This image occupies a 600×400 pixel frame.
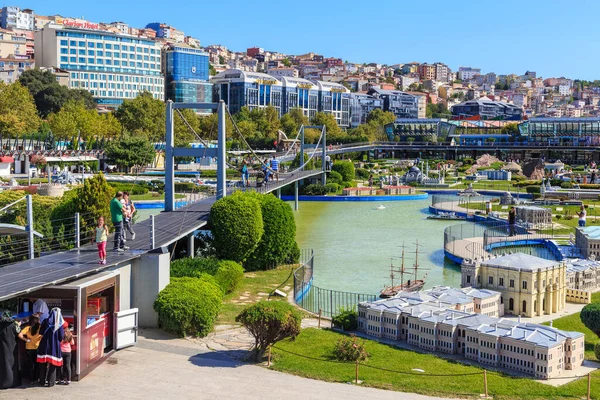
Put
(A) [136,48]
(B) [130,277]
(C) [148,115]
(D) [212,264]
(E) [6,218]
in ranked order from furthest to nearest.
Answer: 1. (A) [136,48]
2. (C) [148,115]
3. (E) [6,218]
4. (D) [212,264]
5. (B) [130,277]

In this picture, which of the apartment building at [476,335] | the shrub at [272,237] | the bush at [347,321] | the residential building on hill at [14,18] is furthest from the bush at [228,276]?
the residential building on hill at [14,18]

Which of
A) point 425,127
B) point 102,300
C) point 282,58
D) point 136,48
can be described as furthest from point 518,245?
point 282,58

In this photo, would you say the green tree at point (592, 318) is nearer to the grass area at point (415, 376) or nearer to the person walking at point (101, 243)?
the grass area at point (415, 376)

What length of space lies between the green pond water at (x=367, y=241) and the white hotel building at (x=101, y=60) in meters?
53.0

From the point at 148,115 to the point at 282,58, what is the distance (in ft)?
402

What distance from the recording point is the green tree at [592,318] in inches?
428

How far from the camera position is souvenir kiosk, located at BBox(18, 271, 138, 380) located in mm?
8422

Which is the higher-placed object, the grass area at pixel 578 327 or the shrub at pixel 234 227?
the shrub at pixel 234 227

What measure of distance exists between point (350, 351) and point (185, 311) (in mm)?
2460

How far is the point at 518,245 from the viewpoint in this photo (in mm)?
22469

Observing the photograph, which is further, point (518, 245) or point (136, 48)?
point (136, 48)

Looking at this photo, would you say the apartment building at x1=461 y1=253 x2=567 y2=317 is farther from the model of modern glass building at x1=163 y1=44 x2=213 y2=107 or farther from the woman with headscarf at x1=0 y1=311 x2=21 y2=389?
the model of modern glass building at x1=163 y1=44 x2=213 y2=107

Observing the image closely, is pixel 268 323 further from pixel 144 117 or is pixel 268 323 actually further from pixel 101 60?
pixel 101 60

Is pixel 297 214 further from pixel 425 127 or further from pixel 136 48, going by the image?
pixel 136 48
